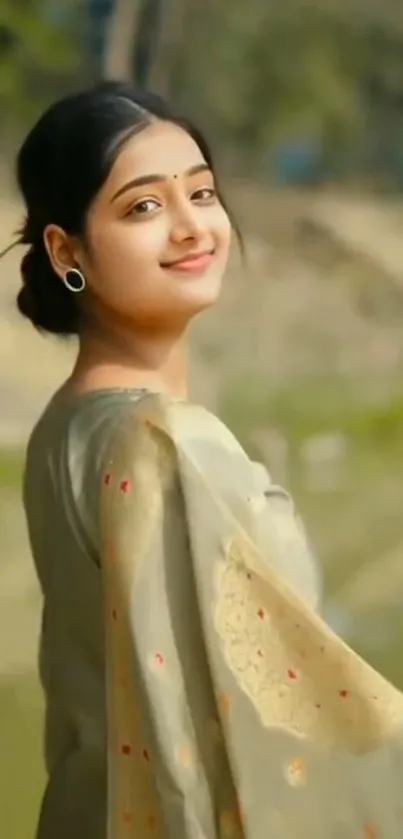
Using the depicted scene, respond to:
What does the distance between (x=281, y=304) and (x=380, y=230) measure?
0.13 metres

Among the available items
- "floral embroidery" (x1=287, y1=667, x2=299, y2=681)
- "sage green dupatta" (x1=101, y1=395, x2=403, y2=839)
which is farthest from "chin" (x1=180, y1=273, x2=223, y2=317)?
"floral embroidery" (x1=287, y1=667, x2=299, y2=681)

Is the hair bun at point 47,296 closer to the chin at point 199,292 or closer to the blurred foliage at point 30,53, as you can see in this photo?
the chin at point 199,292

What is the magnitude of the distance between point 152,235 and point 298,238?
0.38 m

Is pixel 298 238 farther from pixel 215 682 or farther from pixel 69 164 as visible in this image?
pixel 215 682

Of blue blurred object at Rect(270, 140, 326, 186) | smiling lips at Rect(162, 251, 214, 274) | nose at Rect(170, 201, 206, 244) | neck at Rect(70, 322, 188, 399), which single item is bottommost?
neck at Rect(70, 322, 188, 399)

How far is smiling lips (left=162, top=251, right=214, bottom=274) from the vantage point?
0.89 meters

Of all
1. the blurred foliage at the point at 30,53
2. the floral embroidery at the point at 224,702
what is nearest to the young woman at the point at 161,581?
the floral embroidery at the point at 224,702

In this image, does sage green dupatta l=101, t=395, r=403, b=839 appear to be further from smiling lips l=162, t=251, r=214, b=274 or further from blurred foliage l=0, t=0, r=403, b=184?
blurred foliage l=0, t=0, r=403, b=184

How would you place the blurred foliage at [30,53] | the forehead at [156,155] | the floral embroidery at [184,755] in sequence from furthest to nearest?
the blurred foliage at [30,53] < the forehead at [156,155] < the floral embroidery at [184,755]

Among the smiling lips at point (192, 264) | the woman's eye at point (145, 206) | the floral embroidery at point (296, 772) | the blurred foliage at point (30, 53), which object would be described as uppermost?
the blurred foliage at point (30, 53)

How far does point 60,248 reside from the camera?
3.00ft

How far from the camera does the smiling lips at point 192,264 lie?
89cm

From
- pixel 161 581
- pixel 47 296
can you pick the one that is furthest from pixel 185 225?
pixel 161 581

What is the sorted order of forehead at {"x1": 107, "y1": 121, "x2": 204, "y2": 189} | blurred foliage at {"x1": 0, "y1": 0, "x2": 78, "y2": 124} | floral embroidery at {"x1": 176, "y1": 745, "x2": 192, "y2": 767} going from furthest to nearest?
blurred foliage at {"x1": 0, "y1": 0, "x2": 78, "y2": 124} → forehead at {"x1": 107, "y1": 121, "x2": 204, "y2": 189} → floral embroidery at {"x1": 176, "y1": 745, "x2": 192, "y2": 767}
